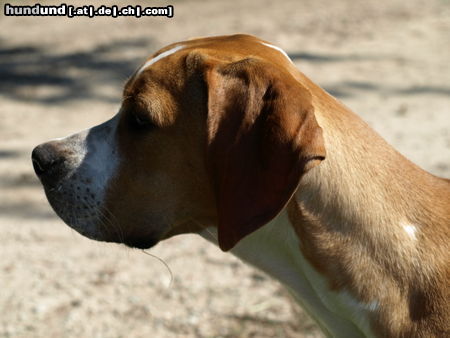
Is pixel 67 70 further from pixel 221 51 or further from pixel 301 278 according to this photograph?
pixel 301 278

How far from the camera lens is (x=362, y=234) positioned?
2654 mm

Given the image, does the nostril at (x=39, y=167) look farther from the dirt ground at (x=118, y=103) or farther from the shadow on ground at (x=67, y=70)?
the shadow on ground at (x=67, y=70)

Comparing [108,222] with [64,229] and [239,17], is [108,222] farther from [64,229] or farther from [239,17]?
[239,17]

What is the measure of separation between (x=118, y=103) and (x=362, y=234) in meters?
5.14

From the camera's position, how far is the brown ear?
2449 millimetres

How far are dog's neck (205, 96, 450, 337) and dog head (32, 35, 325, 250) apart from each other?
0.66 ft

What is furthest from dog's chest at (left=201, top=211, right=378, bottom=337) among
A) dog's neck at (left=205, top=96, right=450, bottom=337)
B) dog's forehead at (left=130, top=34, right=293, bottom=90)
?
dog's forehead at (left=130, top=34, right=293, bottom=90)

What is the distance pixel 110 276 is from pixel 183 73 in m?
2.46

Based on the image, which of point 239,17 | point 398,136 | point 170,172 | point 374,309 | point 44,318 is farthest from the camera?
point 239,17

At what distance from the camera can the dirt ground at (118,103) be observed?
4684 millimetres

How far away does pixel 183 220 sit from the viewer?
293cm

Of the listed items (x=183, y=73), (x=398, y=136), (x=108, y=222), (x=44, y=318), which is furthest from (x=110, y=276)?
(x=398, y=136)

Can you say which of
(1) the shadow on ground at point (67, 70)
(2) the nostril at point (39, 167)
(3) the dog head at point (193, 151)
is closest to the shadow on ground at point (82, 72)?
(1) the shadow on ground at point (67, 70)

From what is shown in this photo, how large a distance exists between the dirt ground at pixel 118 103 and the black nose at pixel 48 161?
1.72 metres
